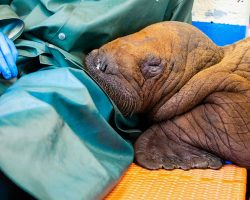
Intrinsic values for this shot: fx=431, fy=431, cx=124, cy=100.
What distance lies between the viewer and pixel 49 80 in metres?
1.38

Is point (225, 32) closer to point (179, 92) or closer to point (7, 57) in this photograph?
point (179, 92)

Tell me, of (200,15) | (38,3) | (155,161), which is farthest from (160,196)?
(200,15)

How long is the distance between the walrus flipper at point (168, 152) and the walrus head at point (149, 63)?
99 millimetres

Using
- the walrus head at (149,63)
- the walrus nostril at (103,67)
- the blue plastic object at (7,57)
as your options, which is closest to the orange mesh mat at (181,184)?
the walrus head at (149,63)

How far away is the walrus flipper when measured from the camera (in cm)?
→ 157

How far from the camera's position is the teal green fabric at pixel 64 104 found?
1.12 m

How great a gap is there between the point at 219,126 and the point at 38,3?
91 cm

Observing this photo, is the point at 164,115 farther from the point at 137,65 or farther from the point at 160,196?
the point at 160,196

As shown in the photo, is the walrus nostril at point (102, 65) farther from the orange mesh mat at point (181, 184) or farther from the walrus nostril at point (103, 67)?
the orange mesh mat at point (181, 184)

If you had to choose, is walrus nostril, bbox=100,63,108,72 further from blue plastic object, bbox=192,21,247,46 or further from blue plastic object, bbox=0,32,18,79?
blue plastic object, bbox=192,21,247,46

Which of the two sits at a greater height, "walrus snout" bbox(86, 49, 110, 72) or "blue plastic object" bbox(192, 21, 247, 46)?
"walrus snout" bbox(86, 49, 110, 72)

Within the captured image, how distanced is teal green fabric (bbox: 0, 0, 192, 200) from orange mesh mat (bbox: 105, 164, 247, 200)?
6cm

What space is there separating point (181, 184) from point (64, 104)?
0.48 meters

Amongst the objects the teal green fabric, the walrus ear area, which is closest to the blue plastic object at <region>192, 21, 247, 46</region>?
the teal green fabric
